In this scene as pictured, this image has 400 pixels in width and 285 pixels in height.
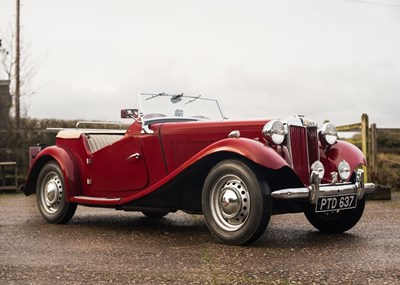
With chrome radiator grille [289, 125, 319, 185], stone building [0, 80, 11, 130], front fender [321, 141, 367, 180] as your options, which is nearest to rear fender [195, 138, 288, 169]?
chrome radiator grille [289, 125, 319, 185]

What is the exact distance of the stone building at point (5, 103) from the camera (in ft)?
56.0

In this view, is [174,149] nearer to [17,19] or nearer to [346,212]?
[346,212]

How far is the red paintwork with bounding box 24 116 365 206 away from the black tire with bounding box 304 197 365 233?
1.48 ft

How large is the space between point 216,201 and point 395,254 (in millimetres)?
1590

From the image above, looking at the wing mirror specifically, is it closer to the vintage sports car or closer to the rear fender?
the vintage sports car

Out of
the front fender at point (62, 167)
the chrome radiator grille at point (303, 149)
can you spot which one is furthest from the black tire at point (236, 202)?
the front fender at point (62, 167)

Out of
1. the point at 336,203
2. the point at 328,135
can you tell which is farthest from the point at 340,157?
the point at 336,203

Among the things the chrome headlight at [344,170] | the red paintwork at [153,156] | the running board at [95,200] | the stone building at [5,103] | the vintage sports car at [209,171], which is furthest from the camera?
the stone building at [5,103]

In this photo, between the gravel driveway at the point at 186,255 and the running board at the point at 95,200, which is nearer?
the gravel driveway at the point at 186,255

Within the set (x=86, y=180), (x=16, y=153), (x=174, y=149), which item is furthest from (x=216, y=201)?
(x=16, y=153)

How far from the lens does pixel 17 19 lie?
2033cm

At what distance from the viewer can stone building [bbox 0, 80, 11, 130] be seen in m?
17.1

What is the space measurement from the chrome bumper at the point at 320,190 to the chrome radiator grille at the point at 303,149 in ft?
1.00

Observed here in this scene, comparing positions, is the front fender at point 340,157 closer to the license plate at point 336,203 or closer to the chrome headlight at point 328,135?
the chrome headlight at point 328,135
